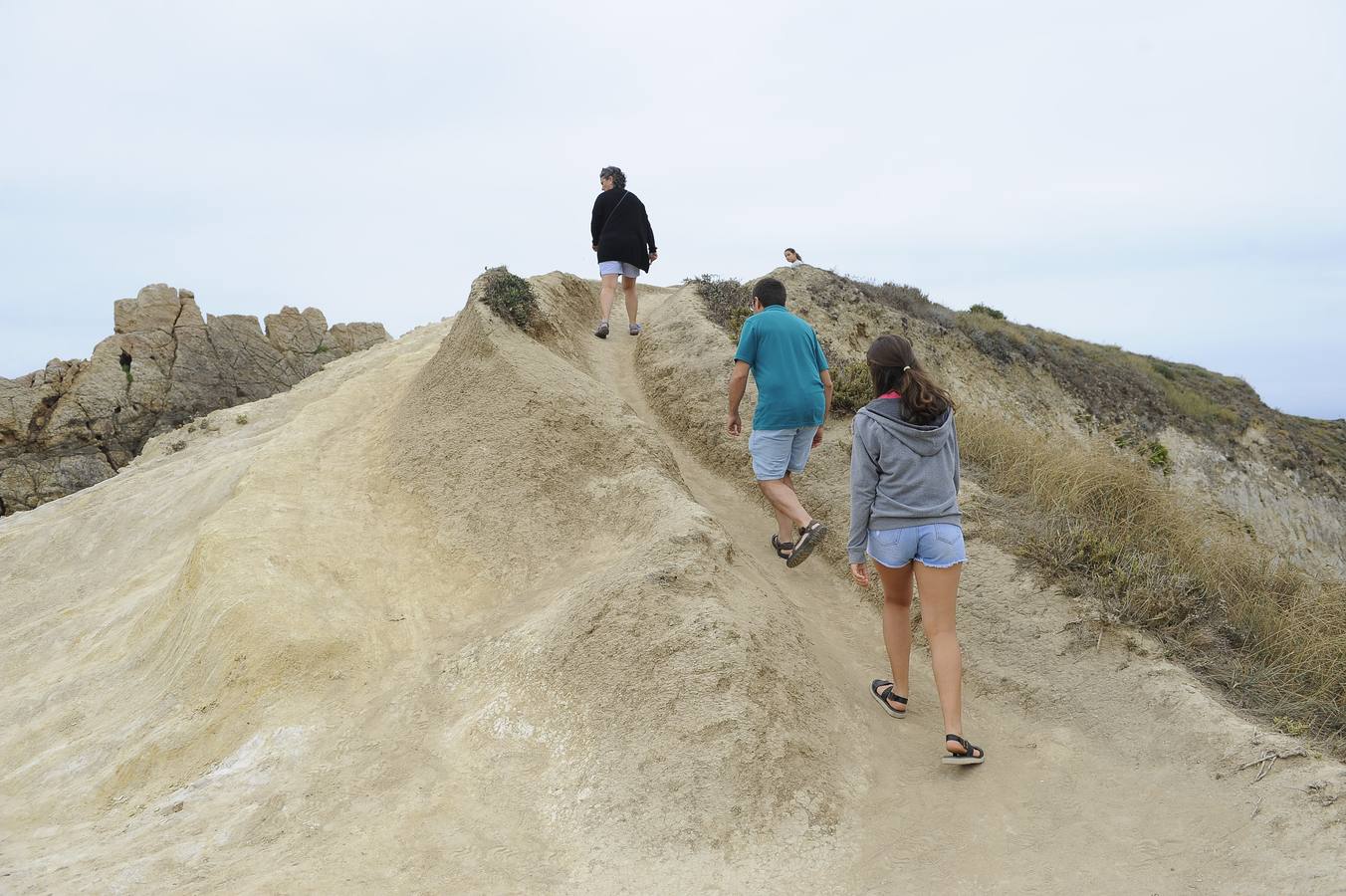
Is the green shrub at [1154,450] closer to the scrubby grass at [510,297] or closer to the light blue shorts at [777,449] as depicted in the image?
the scrubby grass at [510,297]

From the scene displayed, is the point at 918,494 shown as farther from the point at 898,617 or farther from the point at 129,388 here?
the point at 129,388

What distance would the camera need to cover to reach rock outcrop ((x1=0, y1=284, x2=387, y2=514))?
1834 cm

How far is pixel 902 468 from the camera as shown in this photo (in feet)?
15.0

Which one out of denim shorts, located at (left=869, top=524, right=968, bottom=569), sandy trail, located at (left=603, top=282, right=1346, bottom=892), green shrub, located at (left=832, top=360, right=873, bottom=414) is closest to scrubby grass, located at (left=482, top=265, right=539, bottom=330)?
green shrub, located at (left=832, top=360, right=873, bottom=414)

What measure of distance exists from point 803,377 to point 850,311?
27.7ft

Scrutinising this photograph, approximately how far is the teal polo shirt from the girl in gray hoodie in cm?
153

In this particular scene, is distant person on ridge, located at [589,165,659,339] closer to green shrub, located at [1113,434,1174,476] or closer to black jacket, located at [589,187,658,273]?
black jacket, located at [589,187,658,273]

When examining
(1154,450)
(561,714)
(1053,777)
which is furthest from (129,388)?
(1154,450)

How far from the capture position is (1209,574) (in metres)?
6.20

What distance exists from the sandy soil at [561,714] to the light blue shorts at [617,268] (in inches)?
87.0

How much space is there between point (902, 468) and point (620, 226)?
6.71 metres

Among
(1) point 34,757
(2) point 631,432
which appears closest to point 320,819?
(1) point 34,757

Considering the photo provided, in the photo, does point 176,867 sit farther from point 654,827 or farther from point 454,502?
point 454,502

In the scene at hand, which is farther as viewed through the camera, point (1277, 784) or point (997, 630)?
point (997, 630)
